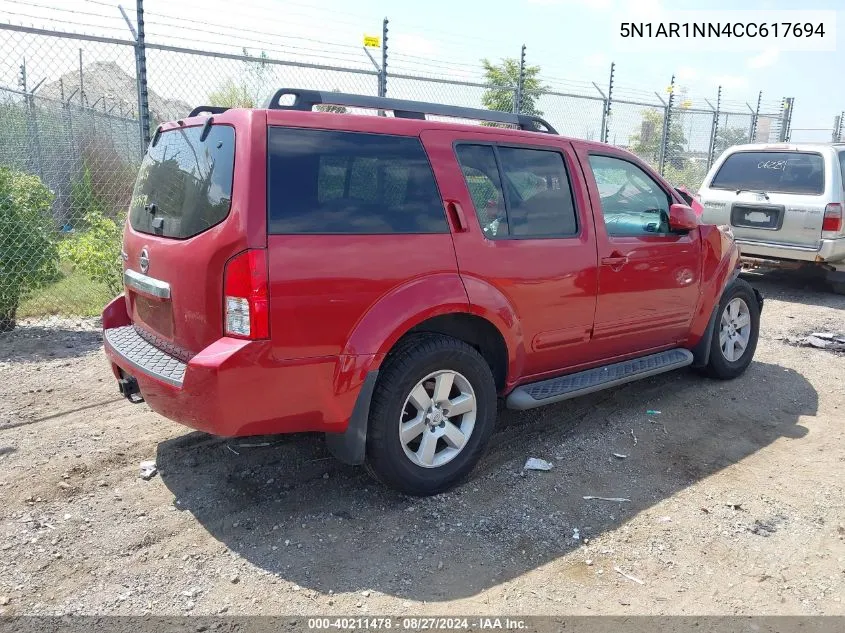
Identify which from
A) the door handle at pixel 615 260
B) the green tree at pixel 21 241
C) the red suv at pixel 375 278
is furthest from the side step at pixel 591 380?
the green tree at pixel 21 241

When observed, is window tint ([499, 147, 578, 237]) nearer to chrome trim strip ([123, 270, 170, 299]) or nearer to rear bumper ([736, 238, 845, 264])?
chrome trim strip ([123, 270, 170, 299])

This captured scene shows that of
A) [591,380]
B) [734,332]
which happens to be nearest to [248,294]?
[591,380]

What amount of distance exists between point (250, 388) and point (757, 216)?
307 inches

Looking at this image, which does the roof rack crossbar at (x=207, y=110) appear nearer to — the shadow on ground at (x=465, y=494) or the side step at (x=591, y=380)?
the shadow on ground at (x=465, y=494)

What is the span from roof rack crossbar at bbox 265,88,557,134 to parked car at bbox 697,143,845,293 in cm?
543

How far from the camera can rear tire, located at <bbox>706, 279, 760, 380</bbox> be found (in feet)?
17.1

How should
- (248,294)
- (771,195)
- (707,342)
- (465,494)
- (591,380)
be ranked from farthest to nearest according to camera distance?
(771,195) → (707,342) → (591,380) → (465,494) → (248,294)

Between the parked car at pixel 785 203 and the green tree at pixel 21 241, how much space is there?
311 inches

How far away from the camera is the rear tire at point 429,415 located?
3225 mm

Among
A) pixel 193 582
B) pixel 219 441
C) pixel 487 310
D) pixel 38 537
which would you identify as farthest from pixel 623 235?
pixel 38 537

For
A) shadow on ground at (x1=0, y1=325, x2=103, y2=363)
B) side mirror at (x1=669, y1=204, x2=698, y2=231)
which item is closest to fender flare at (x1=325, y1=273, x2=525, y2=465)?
side mirror at (x1=669, y1=204, x2=698, y2=231)

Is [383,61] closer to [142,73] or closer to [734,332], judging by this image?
[142,73]

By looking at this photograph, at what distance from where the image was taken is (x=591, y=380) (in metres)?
4.17

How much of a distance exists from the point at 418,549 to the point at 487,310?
1.24 metres
